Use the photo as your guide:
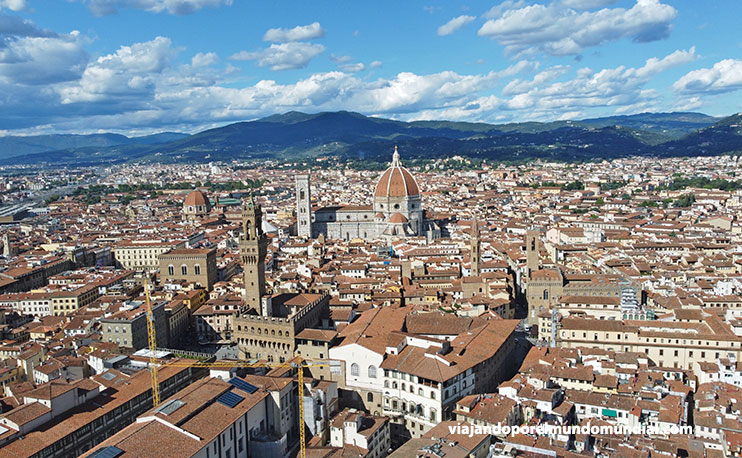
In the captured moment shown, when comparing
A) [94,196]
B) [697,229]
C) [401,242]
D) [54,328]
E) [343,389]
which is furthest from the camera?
[94,196]

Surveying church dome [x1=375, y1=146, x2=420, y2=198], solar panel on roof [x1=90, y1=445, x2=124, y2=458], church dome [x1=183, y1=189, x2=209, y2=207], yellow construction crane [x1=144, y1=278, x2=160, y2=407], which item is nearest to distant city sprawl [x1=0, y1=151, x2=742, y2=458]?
solar panel on roof [x1=90, y1=445, x2=124, y2=458]

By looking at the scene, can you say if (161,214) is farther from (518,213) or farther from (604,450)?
(604,450)

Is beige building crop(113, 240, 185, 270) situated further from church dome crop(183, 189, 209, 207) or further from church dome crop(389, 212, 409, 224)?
church dome crop(183, 189, 209, 207)

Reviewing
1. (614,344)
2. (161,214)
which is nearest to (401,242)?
(614,344)

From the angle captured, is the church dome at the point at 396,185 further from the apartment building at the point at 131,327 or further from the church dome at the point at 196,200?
the apartment building at the point at 131,327

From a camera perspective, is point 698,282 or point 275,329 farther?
point 698,282

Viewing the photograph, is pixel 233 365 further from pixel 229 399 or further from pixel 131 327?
pixel 131 327
